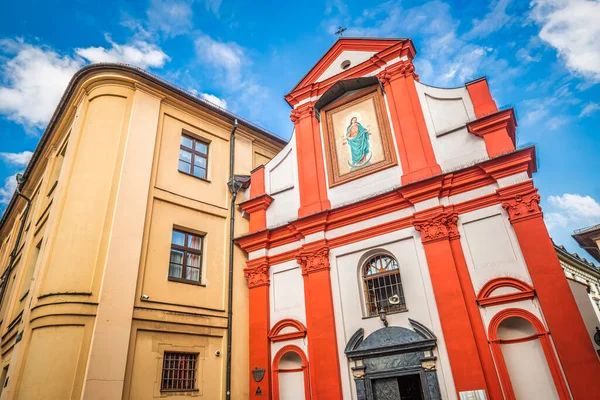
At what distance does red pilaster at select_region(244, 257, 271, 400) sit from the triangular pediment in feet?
23.3

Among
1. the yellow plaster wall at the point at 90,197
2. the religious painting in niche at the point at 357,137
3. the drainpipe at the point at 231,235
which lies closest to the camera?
the yellow plaster wall at the point at 90,197

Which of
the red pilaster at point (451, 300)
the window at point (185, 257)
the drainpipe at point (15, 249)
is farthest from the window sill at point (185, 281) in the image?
the drainpipe at point (15, 249)

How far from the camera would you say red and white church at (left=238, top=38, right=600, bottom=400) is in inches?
345

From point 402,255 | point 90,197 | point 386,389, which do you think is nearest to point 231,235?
point 90,197

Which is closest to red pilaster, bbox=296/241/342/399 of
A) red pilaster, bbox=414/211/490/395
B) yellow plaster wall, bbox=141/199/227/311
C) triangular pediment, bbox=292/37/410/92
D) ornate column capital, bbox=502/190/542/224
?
yellow plaster wall, bbox=141/199/227/311

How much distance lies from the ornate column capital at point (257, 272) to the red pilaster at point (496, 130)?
7.47m

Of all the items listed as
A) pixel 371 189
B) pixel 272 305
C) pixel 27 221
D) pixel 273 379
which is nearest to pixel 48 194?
pixel 27 221

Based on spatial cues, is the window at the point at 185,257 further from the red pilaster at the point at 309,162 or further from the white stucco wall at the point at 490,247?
the white stucco wall at the point at 490,247

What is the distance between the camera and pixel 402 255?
10875 mm

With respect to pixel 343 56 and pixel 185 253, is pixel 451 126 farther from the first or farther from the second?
pixel 185 253

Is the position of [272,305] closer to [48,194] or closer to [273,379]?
[273,379]

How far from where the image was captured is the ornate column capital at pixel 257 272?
506 inches

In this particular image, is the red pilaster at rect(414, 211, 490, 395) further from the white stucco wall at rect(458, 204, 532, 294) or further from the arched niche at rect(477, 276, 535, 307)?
the arched niche at rect(477, 276, 535, 307)

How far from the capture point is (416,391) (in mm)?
9562
